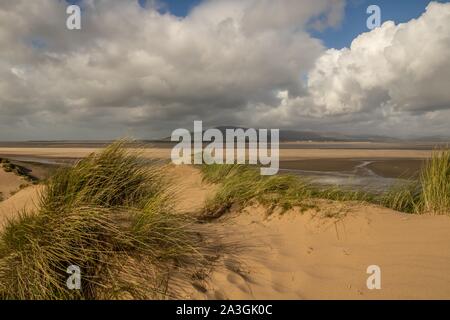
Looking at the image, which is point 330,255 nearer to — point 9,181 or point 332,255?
point 332,255

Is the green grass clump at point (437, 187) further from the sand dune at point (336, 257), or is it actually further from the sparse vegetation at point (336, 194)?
the sand dune at point (336, 257)

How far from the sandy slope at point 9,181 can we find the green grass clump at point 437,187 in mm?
14608

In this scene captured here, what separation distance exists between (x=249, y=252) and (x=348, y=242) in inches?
51.7

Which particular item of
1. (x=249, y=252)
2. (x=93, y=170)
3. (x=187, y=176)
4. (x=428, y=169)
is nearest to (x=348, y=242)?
(x=249, y=252)

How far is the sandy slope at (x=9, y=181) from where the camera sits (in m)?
14.6

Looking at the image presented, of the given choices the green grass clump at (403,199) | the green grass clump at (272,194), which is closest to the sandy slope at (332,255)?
the green grass clump at (272,194)

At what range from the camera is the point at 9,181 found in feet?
51.7

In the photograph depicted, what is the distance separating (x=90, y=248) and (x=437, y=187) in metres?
5.16

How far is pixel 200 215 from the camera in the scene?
19.4ft

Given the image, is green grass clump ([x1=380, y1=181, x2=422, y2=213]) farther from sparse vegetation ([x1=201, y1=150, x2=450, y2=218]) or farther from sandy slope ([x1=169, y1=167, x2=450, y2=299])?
sandy slope ([x1=169, y1=167, x2=450, y2=299])

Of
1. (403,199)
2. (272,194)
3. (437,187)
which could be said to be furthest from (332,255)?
(403,199)

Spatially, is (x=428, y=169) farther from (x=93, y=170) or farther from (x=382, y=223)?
(x=93, y=170)

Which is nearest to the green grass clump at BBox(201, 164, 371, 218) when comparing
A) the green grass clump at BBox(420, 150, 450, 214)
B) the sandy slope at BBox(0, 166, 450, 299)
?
the sandy slope at BBox(0, 166, 450, 299)
